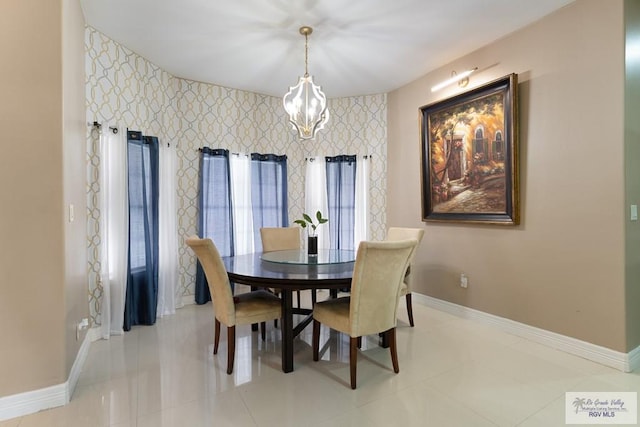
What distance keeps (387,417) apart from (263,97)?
408cm

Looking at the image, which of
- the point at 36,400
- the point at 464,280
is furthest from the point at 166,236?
the point at 464,280

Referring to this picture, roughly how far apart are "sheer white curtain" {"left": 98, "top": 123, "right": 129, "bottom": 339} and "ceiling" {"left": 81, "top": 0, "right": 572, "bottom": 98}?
1010 millimetres

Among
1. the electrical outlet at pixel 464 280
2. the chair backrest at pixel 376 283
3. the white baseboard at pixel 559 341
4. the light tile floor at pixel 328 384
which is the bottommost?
the light tile floor at pixel 328 384

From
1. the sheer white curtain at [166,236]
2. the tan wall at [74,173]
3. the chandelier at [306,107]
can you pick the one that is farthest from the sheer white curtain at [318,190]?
the tan wall at [74,173]

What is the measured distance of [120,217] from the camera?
298cm

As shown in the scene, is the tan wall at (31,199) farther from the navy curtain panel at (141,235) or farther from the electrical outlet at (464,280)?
the electrical outlet at (464,280)

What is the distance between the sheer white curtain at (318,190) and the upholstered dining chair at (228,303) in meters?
2.20

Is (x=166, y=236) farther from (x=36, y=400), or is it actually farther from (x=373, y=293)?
(x=373, y=293)

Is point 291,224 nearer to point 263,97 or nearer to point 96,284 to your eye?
point 263,97

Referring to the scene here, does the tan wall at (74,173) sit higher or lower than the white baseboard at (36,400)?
higher

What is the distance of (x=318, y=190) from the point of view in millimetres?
4629

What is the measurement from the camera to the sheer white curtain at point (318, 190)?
461 centimetres

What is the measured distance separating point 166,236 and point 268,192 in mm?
1464

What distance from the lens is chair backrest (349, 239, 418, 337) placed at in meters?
1.98
